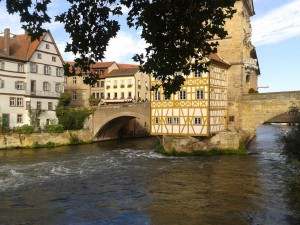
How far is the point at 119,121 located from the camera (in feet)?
150

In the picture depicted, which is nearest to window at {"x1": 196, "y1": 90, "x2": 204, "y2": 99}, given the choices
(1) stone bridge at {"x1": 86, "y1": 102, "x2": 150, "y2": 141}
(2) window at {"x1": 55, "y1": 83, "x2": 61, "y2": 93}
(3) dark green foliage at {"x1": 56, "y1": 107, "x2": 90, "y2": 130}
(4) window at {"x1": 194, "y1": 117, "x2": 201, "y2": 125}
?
(4) window at {"x1": 194, "y1": 117, "x2": 201, "y2": 125}

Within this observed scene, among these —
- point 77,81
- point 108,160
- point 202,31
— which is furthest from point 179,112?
point 77,81

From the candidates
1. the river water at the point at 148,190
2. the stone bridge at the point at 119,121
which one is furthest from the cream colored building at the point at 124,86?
the river water at the point at 148,190

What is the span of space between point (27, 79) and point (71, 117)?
6.45 meters

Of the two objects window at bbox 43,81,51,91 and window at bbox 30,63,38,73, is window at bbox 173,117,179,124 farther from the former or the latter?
window at bbox 30,63,38,73

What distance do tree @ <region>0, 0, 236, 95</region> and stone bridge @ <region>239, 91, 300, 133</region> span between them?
24661 millimetres

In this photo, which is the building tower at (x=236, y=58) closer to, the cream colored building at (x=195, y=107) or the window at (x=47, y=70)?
the cream colored building at (x=195, y=107)

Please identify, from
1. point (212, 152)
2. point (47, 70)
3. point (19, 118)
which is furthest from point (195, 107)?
point (47, 70)

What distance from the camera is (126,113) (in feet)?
132

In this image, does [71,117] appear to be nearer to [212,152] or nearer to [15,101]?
[15,101]

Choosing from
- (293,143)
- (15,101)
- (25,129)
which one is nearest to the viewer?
(293,143)

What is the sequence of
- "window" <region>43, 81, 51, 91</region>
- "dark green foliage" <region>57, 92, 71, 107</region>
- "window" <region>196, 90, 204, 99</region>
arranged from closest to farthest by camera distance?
"window" <region>196, 90, 204, 99</region> < "window" <region>43, 81, 51, 91</region> < "dark green foliage" <region>57, 92, 71, 107</region>

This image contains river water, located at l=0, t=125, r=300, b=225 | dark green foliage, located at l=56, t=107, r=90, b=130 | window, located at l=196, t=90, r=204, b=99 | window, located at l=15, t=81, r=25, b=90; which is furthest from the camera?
dark green foliage, located at l=56, t=107, r=90, b=130

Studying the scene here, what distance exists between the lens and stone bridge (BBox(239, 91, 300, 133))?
30.8 metres
